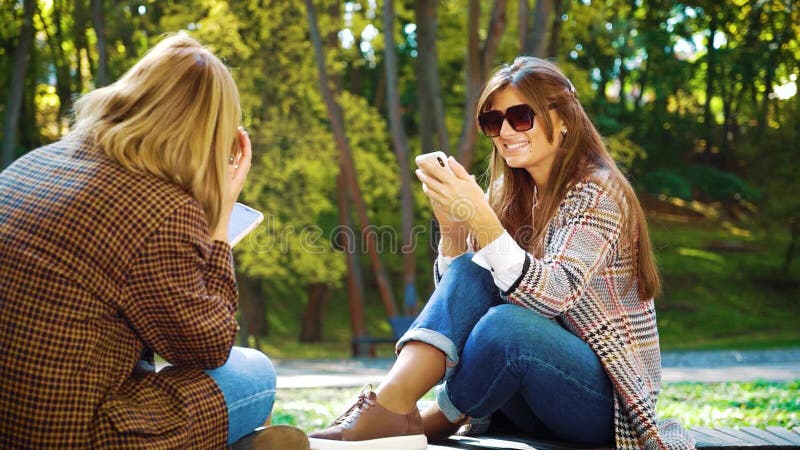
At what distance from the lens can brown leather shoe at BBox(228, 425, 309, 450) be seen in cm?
236

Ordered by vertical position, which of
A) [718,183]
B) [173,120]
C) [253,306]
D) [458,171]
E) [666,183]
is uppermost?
[173,120]

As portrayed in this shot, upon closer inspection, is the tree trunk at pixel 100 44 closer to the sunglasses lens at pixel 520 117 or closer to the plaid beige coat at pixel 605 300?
the sunglasses lens at pixel 520 117

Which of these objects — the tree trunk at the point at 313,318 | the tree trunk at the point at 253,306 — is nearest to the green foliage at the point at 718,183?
the tree trunk at the point at 313,318

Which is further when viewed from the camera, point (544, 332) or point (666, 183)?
point (666, 183)

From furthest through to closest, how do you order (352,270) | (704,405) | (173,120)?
(352,270)
(704,405)
(173,120)

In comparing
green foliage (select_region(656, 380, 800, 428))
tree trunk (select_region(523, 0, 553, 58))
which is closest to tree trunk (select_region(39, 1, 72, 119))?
tree trunk (select_region(523, 0, 553, 58))

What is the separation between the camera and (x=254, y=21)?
15.1m

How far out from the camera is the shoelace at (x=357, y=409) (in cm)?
271

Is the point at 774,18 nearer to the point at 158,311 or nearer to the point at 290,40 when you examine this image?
the point at 290,40

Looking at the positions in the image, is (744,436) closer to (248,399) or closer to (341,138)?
(248,399)

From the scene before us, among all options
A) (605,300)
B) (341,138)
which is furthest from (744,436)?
(341,138)

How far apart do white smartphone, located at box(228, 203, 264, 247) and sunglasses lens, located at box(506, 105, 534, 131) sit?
3.16 ft

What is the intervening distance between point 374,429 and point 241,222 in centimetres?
73

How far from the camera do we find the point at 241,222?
8.63ft
